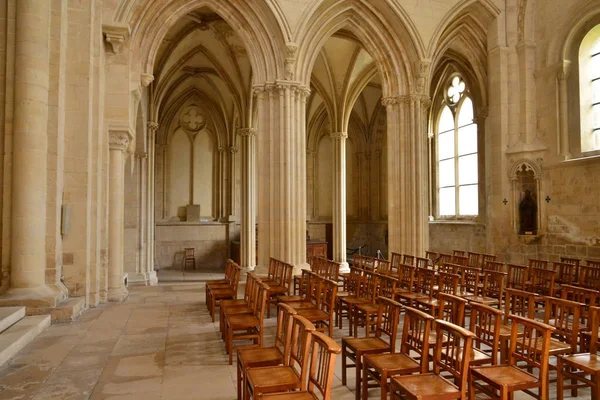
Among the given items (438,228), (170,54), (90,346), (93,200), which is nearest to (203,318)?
(90,346)

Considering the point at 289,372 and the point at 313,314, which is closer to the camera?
the point at 289,372

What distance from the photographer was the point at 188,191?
64.7 feet

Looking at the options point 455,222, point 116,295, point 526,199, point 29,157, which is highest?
point 29,157

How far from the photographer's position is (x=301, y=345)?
3.39 meters

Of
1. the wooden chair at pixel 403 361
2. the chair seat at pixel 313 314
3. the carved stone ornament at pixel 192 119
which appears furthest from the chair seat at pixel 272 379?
the carved stone ornament at pixel 192 119

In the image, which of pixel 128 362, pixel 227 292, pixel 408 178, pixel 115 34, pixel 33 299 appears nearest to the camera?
pixel 128 362

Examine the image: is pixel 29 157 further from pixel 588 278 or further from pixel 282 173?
pixel 588 278

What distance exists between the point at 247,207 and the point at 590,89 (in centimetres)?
1102

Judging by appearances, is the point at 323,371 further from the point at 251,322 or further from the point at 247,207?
the point at 247,207

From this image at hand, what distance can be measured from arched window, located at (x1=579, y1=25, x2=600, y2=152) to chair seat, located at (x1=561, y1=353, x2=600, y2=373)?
882 centimetres

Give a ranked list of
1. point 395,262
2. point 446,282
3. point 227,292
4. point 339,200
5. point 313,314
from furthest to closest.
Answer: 1. point 339,200
2. point 395,262
3. point 227,292
4. point 446,282
5. point 313,314

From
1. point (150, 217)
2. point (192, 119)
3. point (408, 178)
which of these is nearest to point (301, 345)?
point (408, 178)

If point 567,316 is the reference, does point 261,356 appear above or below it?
below

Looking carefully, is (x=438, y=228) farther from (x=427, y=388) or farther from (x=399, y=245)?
(x=427, y=388)
